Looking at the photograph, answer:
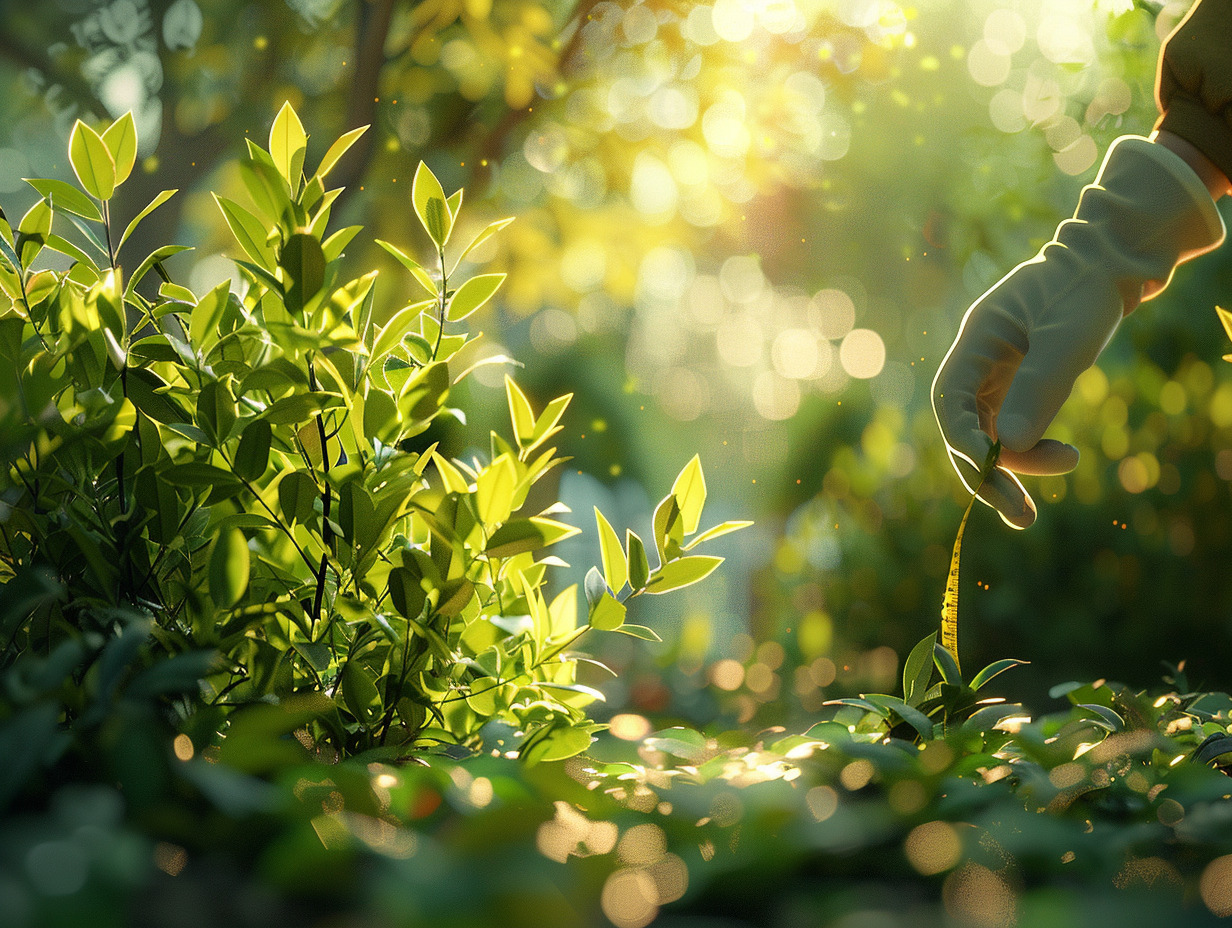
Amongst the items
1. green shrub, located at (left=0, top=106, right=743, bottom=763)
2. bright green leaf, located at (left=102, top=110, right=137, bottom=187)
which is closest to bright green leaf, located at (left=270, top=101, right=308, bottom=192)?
green shrub, located at (left=0, top=106, right=743, bottom=763)

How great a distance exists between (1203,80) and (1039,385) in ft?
1.10

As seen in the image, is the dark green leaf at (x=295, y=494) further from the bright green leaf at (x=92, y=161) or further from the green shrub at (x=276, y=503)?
the bright green leaf at (x=92, y=161)

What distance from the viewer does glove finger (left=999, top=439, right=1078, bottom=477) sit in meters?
0.74

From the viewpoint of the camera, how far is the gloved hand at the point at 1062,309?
0.74 m

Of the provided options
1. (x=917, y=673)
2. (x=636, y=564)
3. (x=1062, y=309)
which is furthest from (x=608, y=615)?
(x=1062, y=309)

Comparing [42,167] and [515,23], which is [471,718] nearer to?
[515,23]

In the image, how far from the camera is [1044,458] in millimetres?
747

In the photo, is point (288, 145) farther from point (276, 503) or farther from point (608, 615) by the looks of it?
point (608, 615)

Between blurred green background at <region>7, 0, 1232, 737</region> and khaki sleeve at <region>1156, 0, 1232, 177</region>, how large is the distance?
1770mm

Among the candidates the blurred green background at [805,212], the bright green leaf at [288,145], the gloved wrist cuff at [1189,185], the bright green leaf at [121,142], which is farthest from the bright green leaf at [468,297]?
the blurred green background at [805,212]

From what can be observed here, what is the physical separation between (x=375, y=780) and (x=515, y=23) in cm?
317

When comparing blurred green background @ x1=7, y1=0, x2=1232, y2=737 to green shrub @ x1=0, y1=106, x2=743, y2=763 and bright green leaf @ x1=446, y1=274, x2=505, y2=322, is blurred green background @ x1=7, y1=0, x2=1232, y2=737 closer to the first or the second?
bright green leaf @ x1=446, y1=274, x2=505, y2=322

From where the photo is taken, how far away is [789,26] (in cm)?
346

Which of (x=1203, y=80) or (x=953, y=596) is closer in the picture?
(x=953, y=596)
